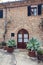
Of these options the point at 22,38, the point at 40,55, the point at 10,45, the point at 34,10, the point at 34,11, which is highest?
the point at 34,10

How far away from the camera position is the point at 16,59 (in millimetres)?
19516

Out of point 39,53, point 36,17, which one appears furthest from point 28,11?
point 39,53

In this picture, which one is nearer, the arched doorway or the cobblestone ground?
the cobblestone ground

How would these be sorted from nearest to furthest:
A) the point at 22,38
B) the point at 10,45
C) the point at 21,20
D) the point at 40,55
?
the point at 40,55
the point at 10,45
the point at 22,38
the point at 21,20

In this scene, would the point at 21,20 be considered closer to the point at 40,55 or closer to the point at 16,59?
the point at 16,59

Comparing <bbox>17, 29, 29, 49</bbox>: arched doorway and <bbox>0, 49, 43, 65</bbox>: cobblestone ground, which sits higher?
<bbox>17, 29, 29, 49</bbox>: arched doorway

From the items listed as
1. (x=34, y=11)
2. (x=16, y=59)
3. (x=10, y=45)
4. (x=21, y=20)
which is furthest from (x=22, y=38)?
(x=16, y=59)

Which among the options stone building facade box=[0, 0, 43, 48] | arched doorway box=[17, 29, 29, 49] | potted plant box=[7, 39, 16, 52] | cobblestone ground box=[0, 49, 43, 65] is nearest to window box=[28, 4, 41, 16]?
stone building facade box=[0, 0, 43, 48]

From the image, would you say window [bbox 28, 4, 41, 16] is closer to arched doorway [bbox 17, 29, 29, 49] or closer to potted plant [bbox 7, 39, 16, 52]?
arched doorway [bbox 17, 29, 29, 49]

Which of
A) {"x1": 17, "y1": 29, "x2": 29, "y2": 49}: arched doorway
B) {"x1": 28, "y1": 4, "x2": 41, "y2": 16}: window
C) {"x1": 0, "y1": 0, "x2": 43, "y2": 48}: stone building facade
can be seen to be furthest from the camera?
{"x1": 17, "y1": 29, "x2": 29, "y2": 49}: arched doorway

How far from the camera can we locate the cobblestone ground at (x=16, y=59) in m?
18.6

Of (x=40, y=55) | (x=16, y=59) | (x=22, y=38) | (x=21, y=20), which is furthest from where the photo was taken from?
(x=21, y=20)

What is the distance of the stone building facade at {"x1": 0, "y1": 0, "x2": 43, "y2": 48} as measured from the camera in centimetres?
2433

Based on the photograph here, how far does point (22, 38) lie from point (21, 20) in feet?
6.72
